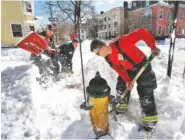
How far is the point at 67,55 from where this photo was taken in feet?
10.5

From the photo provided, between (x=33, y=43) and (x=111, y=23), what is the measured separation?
4.19ft

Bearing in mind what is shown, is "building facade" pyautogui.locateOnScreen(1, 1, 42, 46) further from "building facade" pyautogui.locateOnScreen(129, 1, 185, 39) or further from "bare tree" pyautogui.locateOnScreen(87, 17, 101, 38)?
"building facade" pyautogui.locateOnScreen(129, 1, 185, 39)

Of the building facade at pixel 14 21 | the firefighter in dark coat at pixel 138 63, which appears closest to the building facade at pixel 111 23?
the firefighter in dark coat at pixel 138 63

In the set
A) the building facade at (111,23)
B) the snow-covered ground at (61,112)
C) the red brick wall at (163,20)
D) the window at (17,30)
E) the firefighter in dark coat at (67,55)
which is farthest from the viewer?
the window at (17,30)

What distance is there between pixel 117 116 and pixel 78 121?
1.24 feet

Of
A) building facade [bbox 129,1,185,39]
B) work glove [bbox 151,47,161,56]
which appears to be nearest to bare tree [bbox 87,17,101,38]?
building facade [bbox 129,1,185,39]

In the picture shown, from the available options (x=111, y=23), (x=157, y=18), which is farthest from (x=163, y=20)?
(x=111, y=23)

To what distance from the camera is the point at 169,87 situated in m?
2.34

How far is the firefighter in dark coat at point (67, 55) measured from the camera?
310 cm

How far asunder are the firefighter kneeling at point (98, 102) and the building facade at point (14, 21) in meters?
3.01

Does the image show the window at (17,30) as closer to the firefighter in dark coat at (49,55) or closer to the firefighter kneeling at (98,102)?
the firefighter in dark coat at (49,55)

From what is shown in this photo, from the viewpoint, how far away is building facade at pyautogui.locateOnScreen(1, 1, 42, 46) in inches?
162

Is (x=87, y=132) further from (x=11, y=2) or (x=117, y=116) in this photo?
(x=11, y=2)

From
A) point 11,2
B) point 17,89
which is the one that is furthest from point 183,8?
point 11,2
